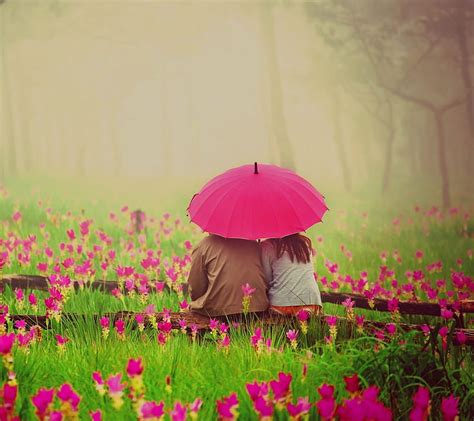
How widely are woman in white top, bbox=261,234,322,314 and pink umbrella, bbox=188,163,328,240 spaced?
22 cm

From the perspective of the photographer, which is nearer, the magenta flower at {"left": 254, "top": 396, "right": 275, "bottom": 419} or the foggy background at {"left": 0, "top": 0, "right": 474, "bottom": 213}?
the magenta flower at {"left": 254, "top": 396, "right": 275, "bottom": 419}

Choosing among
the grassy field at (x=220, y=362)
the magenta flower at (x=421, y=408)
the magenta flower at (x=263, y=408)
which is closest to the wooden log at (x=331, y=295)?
the grassy field at (x=220, y=362)

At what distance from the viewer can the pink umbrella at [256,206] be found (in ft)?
13.3

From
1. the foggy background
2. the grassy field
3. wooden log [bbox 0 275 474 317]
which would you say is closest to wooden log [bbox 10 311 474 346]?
the grassy field

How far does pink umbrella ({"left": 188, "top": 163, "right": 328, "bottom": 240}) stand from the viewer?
13.3ft

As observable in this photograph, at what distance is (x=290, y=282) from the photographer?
13.9 feet

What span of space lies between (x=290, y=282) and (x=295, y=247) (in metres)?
0.24

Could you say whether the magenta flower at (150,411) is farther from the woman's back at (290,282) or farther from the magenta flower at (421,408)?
the woman's back at (290,282)

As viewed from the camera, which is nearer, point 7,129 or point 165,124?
point 7,129

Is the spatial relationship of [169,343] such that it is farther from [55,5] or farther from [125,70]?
[125,70]

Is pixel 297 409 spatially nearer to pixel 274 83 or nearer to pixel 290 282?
pixel 290 282

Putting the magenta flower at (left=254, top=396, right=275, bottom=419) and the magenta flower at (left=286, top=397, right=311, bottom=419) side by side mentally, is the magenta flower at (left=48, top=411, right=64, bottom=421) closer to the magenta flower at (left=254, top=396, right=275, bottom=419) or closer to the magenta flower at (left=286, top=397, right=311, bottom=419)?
the magenta flower at (left=254, top=396, right=275, bottom=419)

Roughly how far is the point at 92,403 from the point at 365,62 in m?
16.9

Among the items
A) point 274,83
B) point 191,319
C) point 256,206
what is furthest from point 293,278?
point 274,83
